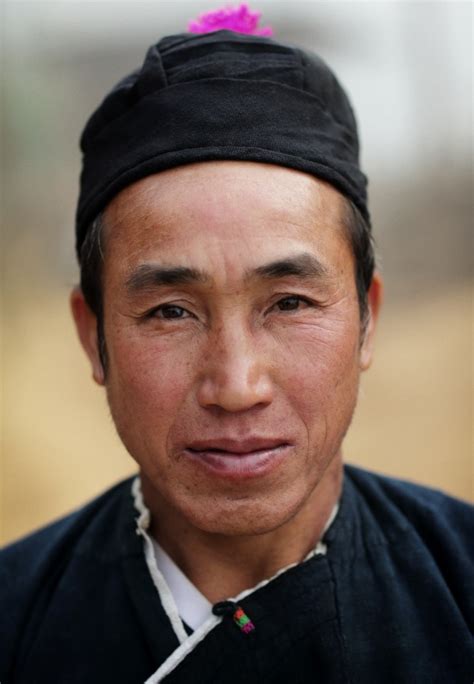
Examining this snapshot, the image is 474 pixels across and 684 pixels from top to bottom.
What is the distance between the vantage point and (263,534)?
218cm

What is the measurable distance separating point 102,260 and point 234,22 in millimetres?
822

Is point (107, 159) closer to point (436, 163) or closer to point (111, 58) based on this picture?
point (436, 163)

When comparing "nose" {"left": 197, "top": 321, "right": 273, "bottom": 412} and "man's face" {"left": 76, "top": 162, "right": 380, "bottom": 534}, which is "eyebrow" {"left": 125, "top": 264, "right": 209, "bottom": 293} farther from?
"nose" {"left": 197, "top": 321, "right": 273, "bottom": 412}

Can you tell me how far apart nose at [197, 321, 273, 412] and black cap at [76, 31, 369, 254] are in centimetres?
46

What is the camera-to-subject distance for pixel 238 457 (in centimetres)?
196

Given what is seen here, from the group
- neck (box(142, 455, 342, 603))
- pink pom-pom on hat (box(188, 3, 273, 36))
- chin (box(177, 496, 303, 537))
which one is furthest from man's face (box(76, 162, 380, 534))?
pink pom-pom on hat (box(188, 3, 273, 36))

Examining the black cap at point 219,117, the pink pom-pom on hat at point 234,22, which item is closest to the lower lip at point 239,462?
the black cap at point 219,117

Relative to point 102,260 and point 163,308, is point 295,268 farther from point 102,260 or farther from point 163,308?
point 102,260

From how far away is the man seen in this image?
1967 mm

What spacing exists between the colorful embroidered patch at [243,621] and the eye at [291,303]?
0.76m

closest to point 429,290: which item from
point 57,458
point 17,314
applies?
point 17,314

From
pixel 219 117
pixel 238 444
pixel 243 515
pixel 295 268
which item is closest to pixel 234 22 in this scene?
pixel 219 117

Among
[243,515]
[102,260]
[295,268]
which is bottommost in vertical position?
[243,515]

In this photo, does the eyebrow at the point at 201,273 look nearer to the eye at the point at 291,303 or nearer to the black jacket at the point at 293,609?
the eye at the point at 291,303
